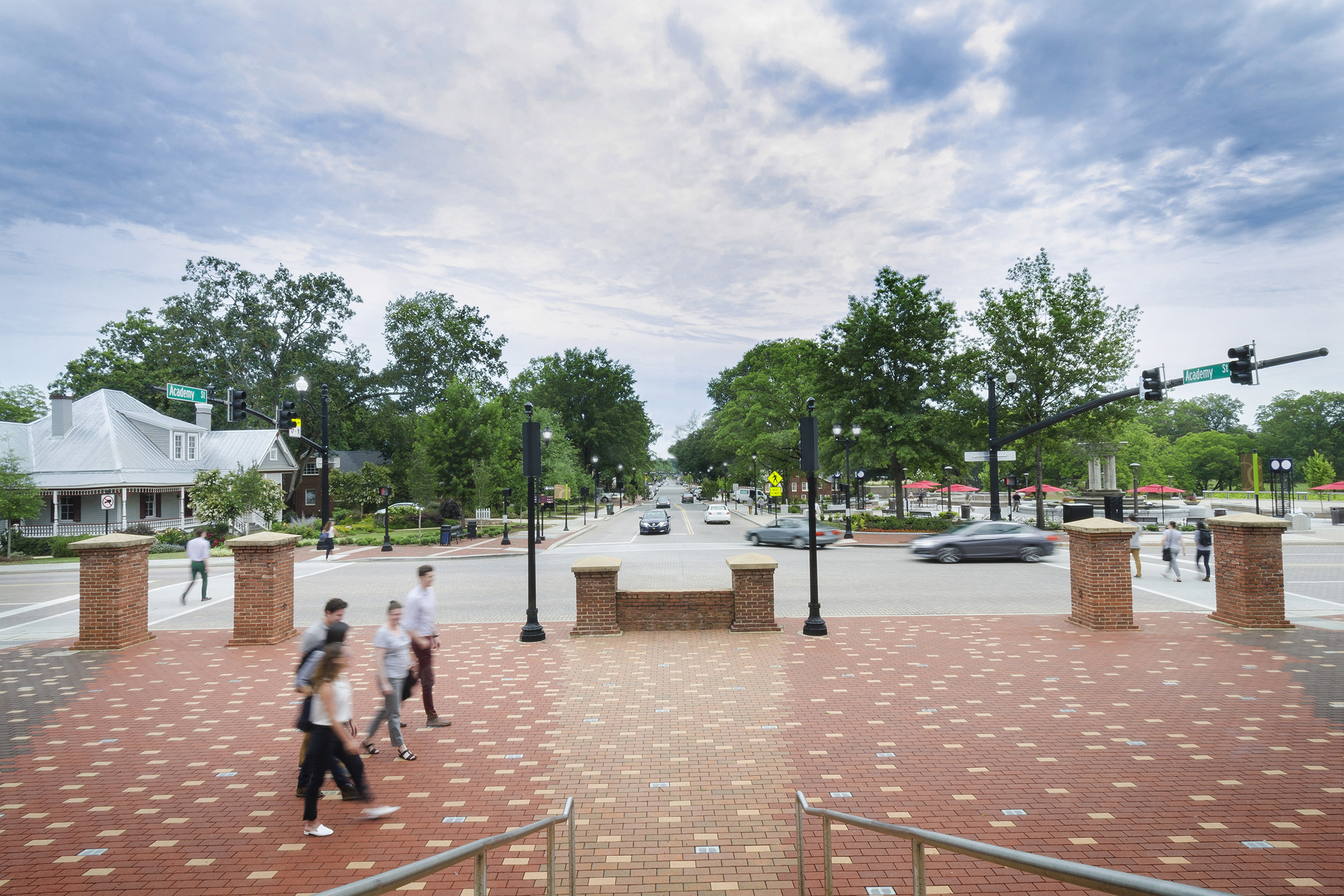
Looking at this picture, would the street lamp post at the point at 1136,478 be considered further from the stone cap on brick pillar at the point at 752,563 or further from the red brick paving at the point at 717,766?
the red brick paving at the point at 717,766

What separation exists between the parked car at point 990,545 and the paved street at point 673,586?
1.08 ft

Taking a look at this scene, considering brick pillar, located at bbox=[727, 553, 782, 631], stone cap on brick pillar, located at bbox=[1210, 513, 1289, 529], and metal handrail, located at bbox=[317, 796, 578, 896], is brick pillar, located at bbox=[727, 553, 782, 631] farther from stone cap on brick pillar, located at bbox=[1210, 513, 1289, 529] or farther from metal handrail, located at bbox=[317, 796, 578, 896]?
stone cap on brick pillar, located at bbox=[1210, 513, 1289, 529]

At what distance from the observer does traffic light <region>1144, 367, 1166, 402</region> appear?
1994 centimetres

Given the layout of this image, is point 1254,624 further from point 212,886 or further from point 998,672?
point 212,886

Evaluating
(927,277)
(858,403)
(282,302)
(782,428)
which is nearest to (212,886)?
(858,403)

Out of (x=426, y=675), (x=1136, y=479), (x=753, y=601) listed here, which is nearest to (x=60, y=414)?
(x=426, y=675)

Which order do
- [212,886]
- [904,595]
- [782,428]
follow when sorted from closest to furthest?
[212,886] < [904,595] < [782,428]

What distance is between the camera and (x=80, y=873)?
458 cm

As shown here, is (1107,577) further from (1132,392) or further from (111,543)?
(111,543)

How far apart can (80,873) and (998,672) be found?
916cm

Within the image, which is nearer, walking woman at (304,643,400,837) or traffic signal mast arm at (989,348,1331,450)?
walking woman at (304,643,400,837)

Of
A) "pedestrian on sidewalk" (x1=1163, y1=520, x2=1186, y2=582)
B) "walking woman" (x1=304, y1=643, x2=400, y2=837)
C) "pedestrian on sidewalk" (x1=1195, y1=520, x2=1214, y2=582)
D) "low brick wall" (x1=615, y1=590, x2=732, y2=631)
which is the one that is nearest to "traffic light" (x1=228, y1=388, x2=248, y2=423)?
"low brick wall" (x1=615, y1=590, x2=732, y2=631)

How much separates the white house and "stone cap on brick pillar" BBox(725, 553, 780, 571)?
115 feet

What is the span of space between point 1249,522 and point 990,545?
10.9 metres
